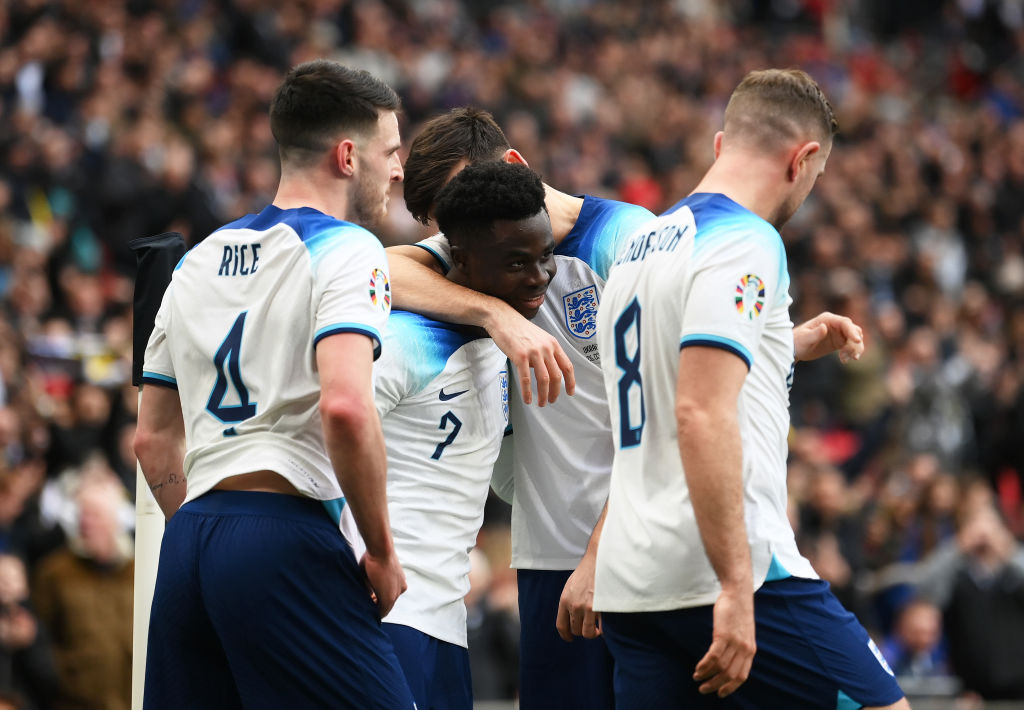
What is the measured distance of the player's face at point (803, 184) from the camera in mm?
3816

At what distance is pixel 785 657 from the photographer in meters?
3.53

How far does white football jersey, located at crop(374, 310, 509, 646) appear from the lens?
13.8 feet

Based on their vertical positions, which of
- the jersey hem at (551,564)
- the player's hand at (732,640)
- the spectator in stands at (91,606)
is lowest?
the spectator in stands at (91,606)

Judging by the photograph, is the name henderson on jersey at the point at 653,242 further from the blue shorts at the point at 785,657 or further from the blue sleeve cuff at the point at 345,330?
the blue shorts at the point at 785,657

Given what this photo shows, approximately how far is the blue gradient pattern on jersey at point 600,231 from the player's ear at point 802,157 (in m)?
0.71

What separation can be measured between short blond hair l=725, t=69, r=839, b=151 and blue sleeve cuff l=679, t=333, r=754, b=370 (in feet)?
2.21

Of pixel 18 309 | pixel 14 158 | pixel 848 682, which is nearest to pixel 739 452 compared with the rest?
pixel 848 682

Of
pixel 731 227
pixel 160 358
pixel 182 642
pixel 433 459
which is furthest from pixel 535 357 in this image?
pixel 182 642

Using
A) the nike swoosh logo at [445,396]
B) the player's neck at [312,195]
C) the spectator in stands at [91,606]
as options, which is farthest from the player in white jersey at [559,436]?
the spectator in stands at [91,606]

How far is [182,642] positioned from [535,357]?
1.25m

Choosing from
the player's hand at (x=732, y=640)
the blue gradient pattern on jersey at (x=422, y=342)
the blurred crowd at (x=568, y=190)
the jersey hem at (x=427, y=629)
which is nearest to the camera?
the player's hand at (x=732, y=640)

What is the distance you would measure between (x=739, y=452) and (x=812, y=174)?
901mm

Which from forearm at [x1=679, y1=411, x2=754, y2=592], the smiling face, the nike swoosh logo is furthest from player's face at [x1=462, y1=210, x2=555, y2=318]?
forearm at [x1=679, y1=411, x2=754, y2=592]

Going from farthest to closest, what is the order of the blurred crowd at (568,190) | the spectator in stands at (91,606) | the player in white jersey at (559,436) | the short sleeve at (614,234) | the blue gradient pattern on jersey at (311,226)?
the blurred crowd at (568,190), the spectator in stands at (91,606), the player in white jersey at (559,436), the short sleeve at (614,234), the blue gradient pattern on jersey at (311,226)
